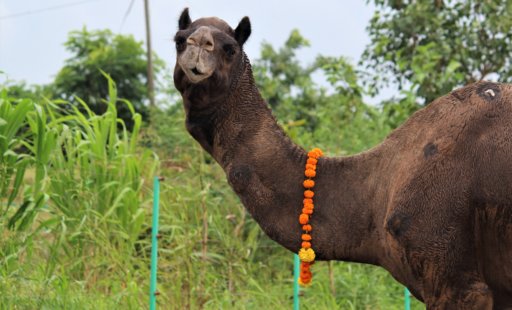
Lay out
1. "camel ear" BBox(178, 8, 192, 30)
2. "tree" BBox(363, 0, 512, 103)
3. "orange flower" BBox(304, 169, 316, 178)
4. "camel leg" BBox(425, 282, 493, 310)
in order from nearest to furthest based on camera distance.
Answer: "camel leg" BBox(425, 282, 493, 310)
"orange flower" BBox(304, 169, 316, 178)
"camel ear" BBox(178, 8, 192, 30)
"tree" BBox(363, 0, 512, 103)

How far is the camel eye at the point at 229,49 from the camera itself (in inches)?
173

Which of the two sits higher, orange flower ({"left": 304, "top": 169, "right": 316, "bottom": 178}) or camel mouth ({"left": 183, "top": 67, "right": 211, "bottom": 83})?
camel mouth ({"left": 183, "top": 67, "right": 211, "bottom": 83})

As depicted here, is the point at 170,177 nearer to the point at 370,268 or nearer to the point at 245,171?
the point at 370,268

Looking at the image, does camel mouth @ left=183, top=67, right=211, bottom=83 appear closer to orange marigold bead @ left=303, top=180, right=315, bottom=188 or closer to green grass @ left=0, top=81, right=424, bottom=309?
orange marigold bead @ left=303, top=180, right=315, bottom=188

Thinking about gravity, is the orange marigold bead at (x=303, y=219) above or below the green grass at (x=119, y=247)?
below

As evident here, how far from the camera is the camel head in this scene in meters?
4.22

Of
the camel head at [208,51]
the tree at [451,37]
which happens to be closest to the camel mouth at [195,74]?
the camel head at [208,51]

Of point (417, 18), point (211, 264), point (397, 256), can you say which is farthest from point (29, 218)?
point (417, 18)

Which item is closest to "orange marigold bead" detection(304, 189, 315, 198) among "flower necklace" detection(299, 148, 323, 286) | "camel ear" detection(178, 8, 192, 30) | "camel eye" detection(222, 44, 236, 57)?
"flower necklace" detection(299, 148, 323, 286)

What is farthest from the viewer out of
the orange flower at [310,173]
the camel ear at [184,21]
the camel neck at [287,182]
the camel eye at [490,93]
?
the camel ear at [184,21]

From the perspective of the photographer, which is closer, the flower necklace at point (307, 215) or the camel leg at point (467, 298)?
the camel leg at point (467, 298)

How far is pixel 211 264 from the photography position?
823 centimetres

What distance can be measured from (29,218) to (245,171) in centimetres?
329

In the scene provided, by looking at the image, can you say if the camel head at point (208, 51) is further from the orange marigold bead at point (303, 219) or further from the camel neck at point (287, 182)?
the orange marigold bead at point (303, 219)
